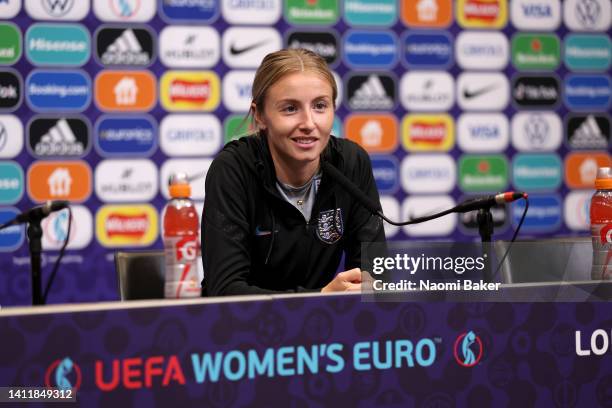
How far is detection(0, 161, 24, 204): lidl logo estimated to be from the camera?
122 inches

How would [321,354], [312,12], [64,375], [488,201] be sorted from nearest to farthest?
[64,375] < [321,354] < [488,201] < [312,12]

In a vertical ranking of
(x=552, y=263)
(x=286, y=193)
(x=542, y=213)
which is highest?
(x=286, y=193)

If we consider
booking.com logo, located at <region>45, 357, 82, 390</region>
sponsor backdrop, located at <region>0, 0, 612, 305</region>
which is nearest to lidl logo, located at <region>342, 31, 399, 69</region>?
A: sponsor backdrop, located at <region>0, 0, 612, 305</region>

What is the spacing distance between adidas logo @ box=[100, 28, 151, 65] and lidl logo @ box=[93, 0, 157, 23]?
0.06m

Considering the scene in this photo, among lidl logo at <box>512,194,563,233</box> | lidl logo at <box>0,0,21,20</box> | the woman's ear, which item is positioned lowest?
lidl logo at <box>512,194,563,233</box>

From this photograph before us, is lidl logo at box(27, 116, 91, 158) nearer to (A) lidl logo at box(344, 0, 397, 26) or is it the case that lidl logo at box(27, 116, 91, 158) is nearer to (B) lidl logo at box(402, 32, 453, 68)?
(A) lidl logo at box(344, 0, 397, 26)

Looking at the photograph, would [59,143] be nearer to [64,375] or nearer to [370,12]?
[370,12]

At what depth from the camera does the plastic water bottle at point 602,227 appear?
60.5 inches

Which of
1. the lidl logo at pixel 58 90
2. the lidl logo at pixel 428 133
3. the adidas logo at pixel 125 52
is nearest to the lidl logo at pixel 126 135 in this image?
the lidl logo at pixel 58 90

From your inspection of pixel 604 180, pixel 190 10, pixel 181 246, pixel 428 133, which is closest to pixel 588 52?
pixel 428 133

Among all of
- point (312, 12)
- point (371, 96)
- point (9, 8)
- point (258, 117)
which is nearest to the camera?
point (258, 117)

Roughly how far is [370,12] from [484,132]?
0.78 m

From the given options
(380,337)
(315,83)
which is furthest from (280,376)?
(315,83)

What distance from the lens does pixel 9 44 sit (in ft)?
10.1
